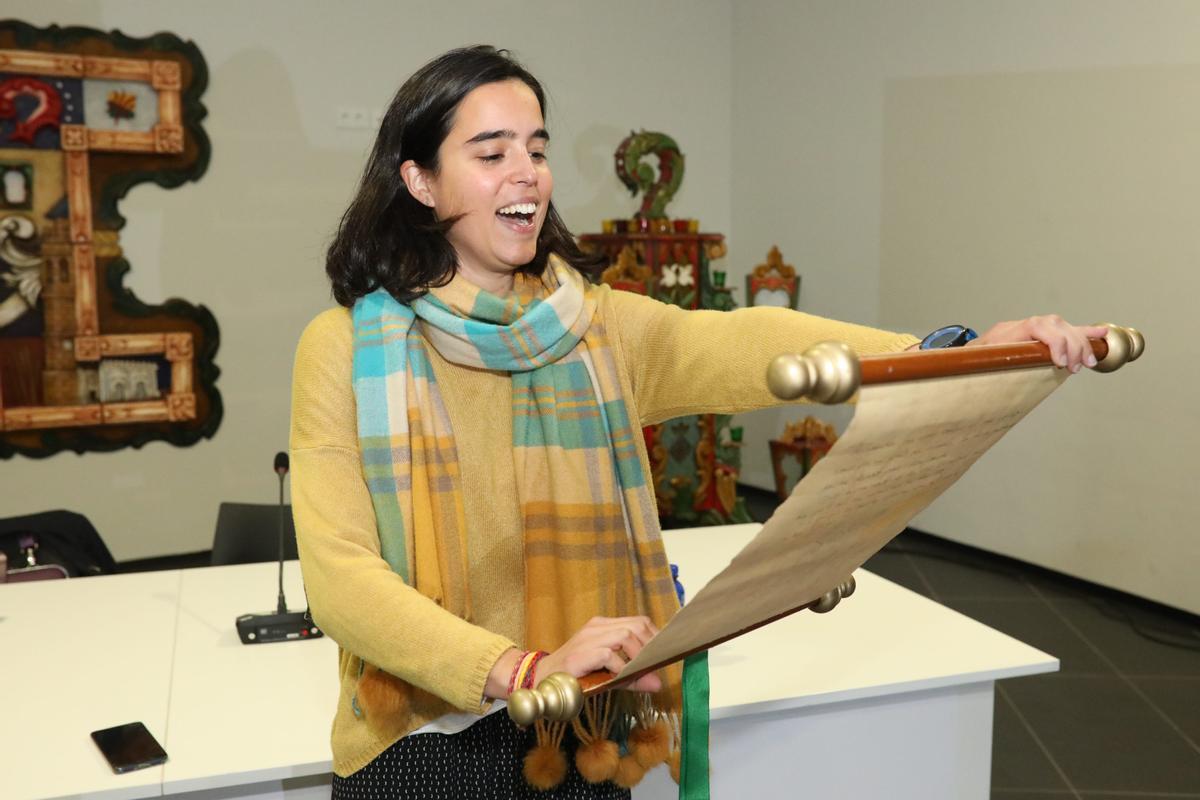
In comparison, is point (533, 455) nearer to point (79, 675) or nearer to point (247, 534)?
point (79, 675)

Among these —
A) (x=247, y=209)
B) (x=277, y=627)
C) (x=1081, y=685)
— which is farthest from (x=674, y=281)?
(x=277, y=627)

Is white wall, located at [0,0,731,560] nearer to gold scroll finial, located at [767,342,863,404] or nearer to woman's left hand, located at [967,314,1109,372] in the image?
woman's left hand, located at [967,314,1109,372]

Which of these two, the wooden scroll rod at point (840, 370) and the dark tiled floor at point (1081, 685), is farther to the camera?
the dark tiled floor at point (1081, 685)

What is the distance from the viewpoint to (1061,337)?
98 cm

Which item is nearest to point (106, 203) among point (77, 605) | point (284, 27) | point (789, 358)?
point (284, 27)

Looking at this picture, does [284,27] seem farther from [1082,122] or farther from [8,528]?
[1082,122]

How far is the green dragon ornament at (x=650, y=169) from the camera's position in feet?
17.0

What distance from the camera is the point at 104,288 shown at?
207 inches

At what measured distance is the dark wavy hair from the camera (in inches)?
51.3

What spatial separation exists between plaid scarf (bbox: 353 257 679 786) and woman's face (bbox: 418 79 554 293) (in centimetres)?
7

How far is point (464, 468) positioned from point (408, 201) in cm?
34

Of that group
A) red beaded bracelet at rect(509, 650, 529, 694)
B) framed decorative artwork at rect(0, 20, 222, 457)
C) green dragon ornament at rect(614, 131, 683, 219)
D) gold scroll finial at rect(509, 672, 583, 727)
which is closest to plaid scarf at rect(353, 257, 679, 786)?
red beaded bracelet at rect(509, 650, 529, 694)

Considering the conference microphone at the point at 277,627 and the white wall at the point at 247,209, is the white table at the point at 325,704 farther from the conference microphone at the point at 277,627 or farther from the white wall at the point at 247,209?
the white wall at the point at 247,209

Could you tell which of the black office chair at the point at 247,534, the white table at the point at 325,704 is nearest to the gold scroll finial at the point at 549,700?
the white table at the point at 325,704
